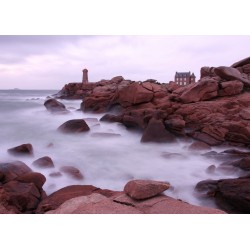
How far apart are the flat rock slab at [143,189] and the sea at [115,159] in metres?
1.62

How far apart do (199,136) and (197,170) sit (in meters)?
2.54

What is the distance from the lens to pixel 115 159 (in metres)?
7.50

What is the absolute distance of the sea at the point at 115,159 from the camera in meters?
5.84

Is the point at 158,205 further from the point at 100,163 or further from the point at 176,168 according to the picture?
the point at 100,163

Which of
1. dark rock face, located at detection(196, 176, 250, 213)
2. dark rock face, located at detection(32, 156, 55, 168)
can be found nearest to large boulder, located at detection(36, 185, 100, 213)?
dark rock face, located at detection(32, 156, 55, 168)

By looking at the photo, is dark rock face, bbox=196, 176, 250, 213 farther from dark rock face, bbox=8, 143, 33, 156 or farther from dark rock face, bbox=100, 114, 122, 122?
dark rock face, bbox=100, 114, 122, 122

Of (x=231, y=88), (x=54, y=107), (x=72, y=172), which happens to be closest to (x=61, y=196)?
(x=72, y=172)

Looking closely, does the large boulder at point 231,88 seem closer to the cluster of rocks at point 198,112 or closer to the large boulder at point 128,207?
the cluster of rocks at point 198,112

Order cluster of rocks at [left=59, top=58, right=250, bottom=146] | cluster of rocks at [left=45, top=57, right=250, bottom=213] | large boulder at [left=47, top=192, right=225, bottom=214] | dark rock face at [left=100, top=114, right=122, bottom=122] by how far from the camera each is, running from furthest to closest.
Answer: dark rock face at [left=100, top=114, right=122, bottom=122]
cluster of rocks at [left=59, top=58, right=250, bottom=146]
cluster of rocks at [left=45, top=57, right=250, bottom=213]
large boulder at [left=47, top=192, right=225, bottom=214]

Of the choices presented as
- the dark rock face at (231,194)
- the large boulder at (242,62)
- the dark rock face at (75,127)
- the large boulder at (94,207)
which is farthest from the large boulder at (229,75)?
the large boulder at (94,207)

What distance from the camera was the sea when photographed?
584cm

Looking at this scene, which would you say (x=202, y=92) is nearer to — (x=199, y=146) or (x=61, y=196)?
(x=199, y=146)

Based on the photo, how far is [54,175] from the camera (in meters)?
5.95

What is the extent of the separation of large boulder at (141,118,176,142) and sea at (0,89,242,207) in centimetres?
22
